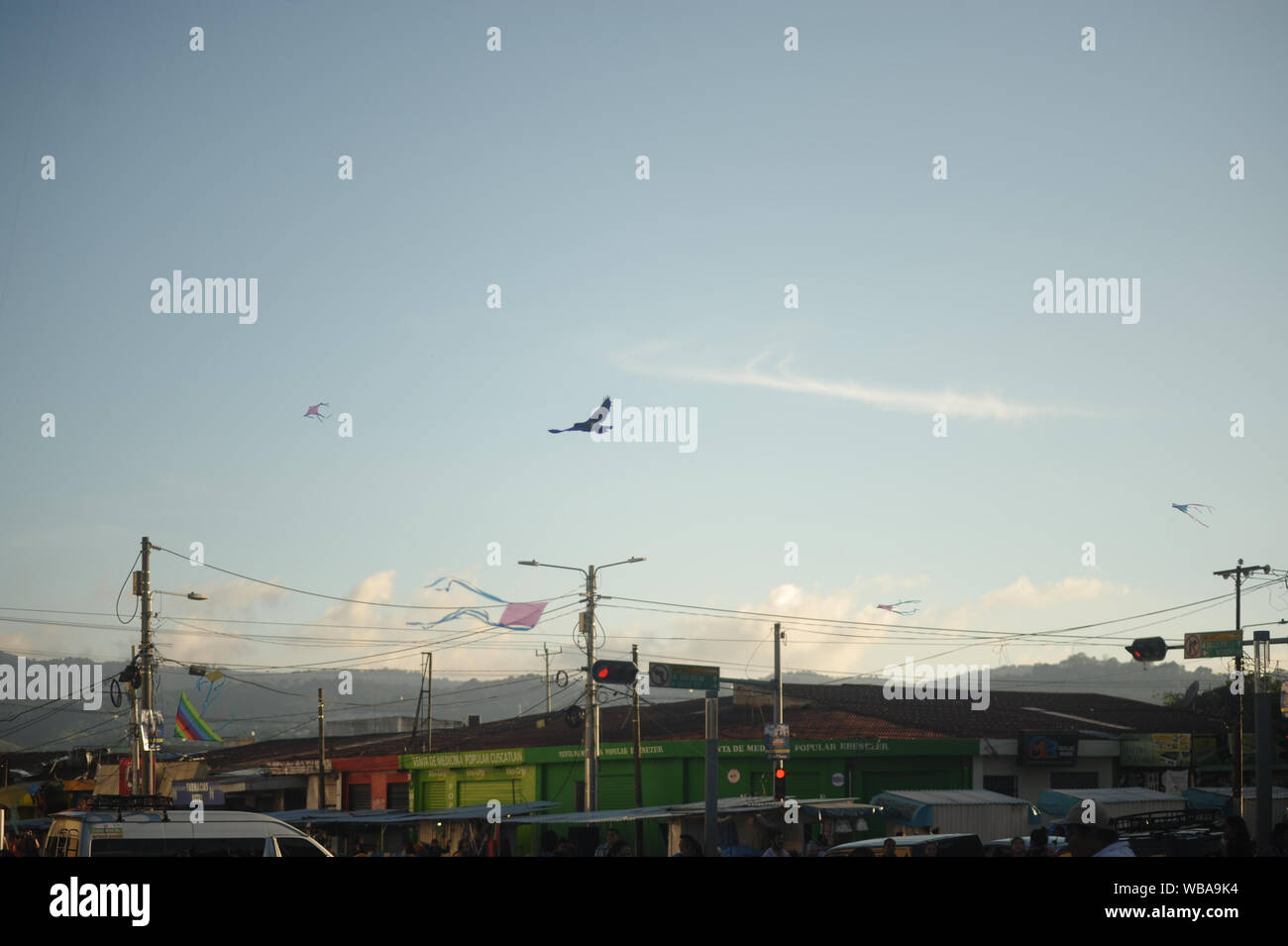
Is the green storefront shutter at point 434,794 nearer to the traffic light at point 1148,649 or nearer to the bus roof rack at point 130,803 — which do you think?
the traffic light at point 1148,649

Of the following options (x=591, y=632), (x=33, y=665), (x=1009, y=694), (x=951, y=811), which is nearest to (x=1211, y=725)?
(x=1009, y=694)

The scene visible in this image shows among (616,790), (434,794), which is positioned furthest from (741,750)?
(434,794)

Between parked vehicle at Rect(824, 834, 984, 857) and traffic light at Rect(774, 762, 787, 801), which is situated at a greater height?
parked vehicle at Rect(824, 834, 984, 857)

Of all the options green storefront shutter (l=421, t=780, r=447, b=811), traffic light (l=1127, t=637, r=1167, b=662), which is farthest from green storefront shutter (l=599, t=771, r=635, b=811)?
traffic light (l=1127, t=637, r=1167, b=662)

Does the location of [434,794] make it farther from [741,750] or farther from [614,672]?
[614,672]

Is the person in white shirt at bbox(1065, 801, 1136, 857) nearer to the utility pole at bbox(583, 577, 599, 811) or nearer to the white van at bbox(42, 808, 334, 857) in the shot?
the white van at bbox(42, 808, 334, 857)

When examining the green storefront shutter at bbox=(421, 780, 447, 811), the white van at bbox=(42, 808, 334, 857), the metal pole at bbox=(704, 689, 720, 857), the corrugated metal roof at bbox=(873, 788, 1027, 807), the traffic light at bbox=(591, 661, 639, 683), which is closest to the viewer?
the white van at bbox=(42, 808, 334, 857)
